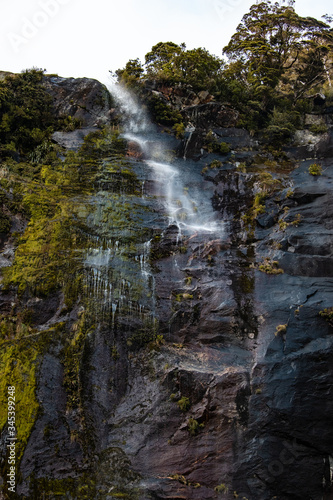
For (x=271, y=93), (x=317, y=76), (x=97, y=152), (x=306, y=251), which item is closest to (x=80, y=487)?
(x=306, y=251)

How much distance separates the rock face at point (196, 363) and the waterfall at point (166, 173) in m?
0.73

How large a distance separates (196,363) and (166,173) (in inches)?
442

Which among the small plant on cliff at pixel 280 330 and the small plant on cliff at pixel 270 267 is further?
the small plant on cliff at pixel 270 267

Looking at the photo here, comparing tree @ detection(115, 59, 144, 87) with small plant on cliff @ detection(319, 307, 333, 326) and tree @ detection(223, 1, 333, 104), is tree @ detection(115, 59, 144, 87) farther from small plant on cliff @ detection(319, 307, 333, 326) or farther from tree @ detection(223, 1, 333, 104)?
small plant on cliff @ detection(319, 307, 333, 326)

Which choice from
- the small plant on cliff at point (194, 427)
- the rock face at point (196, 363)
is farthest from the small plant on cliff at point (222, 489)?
the small plant on cliff at point (194, 427)

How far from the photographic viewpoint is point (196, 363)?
1136cm

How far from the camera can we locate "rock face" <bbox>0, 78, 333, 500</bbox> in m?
9.37

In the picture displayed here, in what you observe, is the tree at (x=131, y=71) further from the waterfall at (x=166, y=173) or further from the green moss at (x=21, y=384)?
the green moss at (x=21, y=384)

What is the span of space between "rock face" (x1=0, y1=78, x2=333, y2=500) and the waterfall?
0.73 m

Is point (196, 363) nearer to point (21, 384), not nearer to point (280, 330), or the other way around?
point (280, 330)

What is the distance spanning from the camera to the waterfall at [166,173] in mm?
16509

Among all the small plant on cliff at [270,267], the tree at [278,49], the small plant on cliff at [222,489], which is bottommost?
the small plant on cliff at [222,489]

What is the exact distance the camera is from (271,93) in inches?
957

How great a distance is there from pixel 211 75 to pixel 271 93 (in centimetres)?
440
